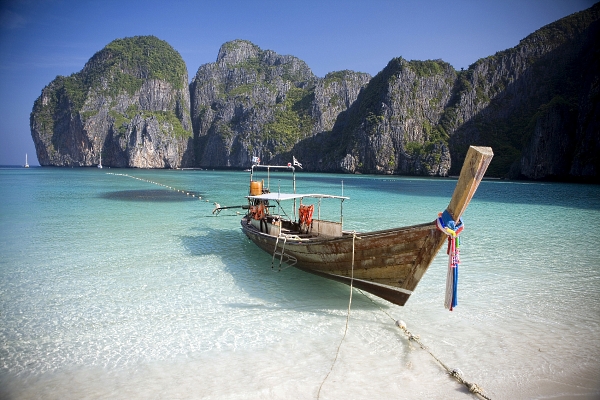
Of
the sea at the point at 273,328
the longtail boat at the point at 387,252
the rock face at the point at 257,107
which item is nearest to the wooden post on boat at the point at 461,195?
the longtail boat at the point at 387,252

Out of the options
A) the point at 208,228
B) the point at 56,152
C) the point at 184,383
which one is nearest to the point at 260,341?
the point at 184,383

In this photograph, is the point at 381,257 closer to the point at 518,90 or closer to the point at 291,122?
the point at 518,90

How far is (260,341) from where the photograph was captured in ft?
21.9

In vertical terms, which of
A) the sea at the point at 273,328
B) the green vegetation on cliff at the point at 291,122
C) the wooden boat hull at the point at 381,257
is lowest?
the sea at the point at 273,328

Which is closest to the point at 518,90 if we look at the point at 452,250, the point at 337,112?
the point at 337,112

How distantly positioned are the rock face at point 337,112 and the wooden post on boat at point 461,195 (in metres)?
68.3

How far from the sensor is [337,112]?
157500 mm

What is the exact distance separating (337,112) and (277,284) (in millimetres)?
154241

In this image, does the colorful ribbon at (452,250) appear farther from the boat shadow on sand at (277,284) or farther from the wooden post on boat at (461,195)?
the boat shadow on sand at (277,284)

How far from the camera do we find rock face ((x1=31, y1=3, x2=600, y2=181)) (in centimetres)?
8231

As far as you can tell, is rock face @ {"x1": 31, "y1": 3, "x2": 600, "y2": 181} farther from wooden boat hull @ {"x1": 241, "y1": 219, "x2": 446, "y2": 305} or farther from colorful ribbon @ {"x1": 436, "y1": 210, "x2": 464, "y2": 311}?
colorful ribbon @ {"x1": 436, "y1": 210, "x2": 464, "y2": 311}

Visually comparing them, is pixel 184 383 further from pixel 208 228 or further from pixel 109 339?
pixel 208 228

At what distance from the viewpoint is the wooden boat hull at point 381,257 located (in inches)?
272

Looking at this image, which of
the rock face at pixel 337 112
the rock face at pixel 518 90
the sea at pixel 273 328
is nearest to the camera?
the sea at pixel 273 328
